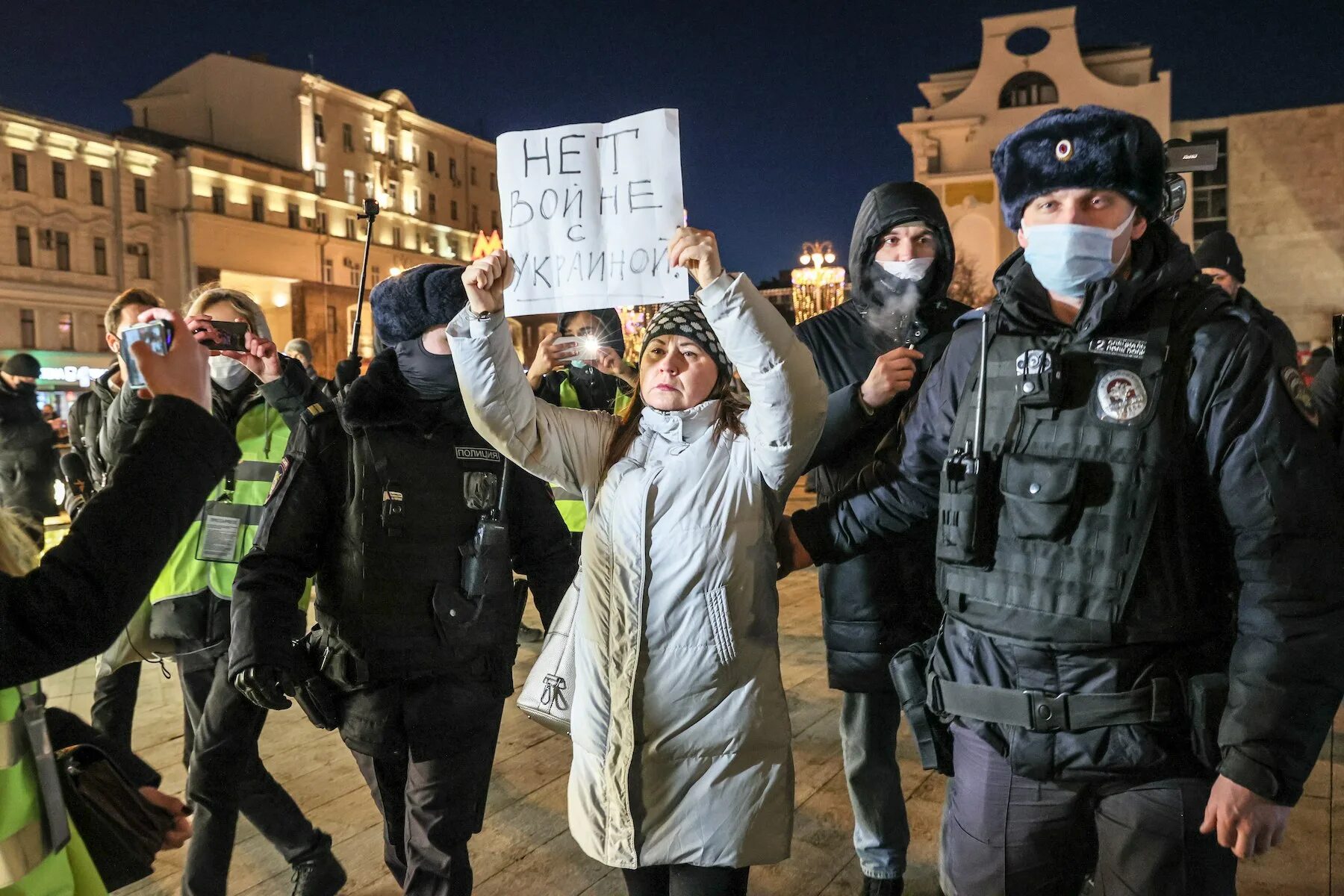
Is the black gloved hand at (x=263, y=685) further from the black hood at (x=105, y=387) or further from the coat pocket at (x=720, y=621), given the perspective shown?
the black hood at (x=105, y=387)

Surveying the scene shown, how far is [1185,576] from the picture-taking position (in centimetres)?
207

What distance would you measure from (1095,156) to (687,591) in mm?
1446

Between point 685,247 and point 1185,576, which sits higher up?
point 685,247

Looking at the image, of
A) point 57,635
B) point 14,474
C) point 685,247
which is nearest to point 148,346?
point 57,635

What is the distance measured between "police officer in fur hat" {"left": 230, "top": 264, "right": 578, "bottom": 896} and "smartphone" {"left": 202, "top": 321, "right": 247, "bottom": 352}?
0.52 metres

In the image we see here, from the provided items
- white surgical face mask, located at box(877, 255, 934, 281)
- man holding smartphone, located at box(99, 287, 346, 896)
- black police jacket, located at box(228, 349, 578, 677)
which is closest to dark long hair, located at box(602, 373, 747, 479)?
black police jacket, located at box(228, 349, 578, 677)

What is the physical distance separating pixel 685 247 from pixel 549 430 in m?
0.70

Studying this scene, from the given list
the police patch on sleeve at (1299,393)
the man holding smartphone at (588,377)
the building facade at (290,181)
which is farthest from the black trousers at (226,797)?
the building facade at (290,181)

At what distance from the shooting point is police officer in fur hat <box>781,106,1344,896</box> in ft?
6.41

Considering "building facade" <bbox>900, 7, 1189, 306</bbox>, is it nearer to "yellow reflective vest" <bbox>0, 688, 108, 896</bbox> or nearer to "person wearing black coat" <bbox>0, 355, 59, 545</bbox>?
"person wearing black coat" <bbox>0, 355, 59, 545</bbox>

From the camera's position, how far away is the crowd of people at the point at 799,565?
76.0 inches

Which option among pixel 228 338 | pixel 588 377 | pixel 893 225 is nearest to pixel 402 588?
pixel 228 338

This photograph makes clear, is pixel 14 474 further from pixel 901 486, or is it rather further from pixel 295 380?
pixel 901 486

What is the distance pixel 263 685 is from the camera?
287 cm
